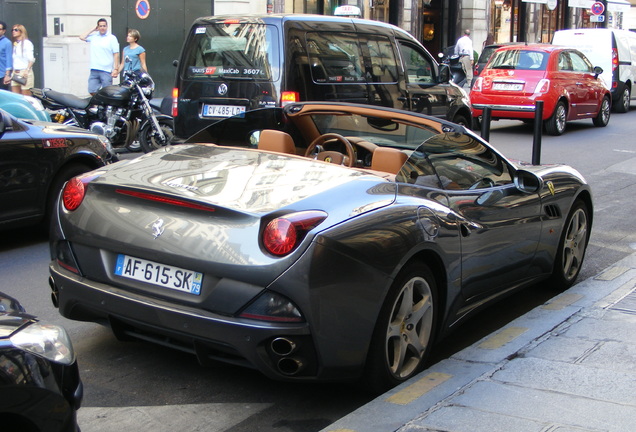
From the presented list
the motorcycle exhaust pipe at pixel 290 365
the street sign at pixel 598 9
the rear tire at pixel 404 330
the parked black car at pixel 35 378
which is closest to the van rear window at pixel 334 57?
the rear tire at pixel 404 330

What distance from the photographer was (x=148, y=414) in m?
4.19

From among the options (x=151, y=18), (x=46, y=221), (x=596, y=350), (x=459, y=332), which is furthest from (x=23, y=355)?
(x=151, y=18)

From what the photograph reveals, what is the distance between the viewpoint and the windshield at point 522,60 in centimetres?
1748

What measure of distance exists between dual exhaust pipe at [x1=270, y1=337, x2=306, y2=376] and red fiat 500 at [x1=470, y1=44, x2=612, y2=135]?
14.0 metres

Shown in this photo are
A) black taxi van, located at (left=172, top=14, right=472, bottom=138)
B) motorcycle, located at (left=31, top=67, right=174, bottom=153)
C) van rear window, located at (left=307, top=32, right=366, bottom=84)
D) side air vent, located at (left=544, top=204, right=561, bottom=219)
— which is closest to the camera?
side air vent, located at (left=544, top=204, right=561, bottom=219)

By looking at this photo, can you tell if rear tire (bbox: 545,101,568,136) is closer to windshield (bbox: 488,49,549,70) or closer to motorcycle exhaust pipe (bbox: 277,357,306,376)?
windshield (bbox: 488,49,549,70)

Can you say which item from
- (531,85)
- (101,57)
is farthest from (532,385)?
(101,57)

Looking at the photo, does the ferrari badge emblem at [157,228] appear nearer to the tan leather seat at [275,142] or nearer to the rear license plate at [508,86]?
the tan leather seat at [275,142]

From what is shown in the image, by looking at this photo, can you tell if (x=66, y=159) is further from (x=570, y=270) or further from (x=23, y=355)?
(x=23, y=355)

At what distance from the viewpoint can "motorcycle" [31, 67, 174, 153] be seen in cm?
1334

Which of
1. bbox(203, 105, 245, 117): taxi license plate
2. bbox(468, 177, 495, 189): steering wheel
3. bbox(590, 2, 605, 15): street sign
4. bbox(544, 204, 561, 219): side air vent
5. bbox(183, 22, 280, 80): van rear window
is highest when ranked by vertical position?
bbox(590, 2, 605, 15): street sign

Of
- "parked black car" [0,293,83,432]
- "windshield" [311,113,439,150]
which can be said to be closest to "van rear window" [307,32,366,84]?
"windshield" [311,113,439,150]

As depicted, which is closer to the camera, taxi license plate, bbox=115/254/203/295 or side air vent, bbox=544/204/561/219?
taxi license plate, bbox=115/254/203/295

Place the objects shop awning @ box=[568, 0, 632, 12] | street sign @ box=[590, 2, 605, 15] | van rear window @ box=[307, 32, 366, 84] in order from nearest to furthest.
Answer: van rear window @ box=[307, 32, 366, 84], street sign @ box=[590, 2, 605, 15], shop awning @ box=[568, 0, 632, 12]
